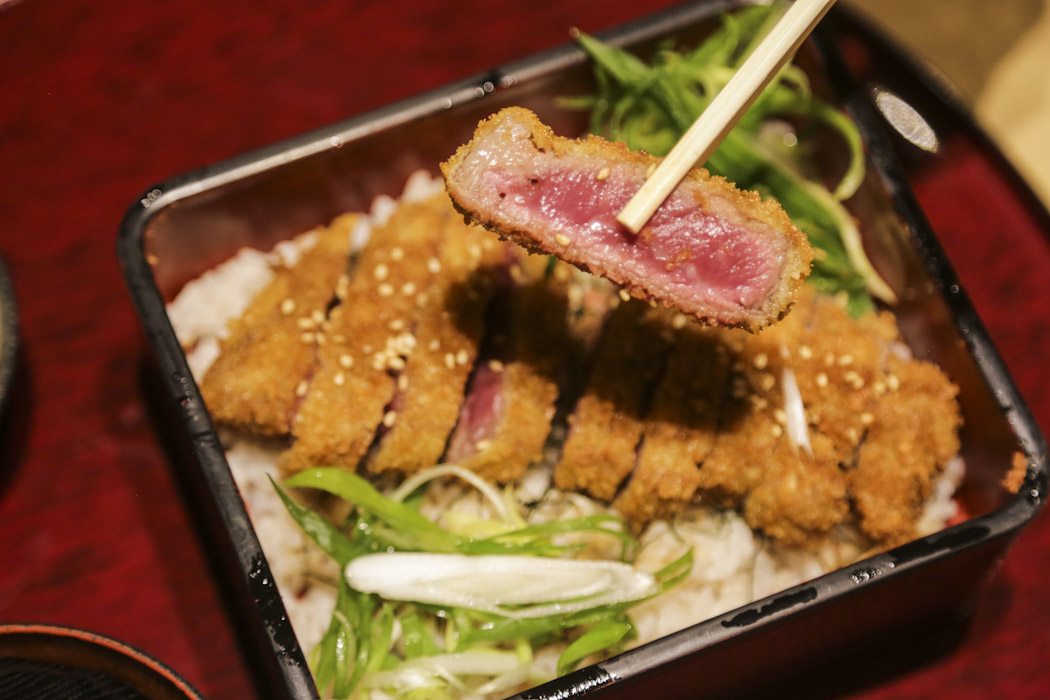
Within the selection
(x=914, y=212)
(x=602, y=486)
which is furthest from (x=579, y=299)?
(x=914, y=212)

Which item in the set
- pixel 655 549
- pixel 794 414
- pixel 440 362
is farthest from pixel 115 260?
pixel 794 414

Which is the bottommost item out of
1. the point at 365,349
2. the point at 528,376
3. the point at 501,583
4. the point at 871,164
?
the point at 501,583

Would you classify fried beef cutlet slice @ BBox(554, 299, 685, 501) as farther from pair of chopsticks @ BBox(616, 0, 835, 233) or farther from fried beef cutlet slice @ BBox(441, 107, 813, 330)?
pair of chopsticks @ BBox(616, 0, 835, 233)

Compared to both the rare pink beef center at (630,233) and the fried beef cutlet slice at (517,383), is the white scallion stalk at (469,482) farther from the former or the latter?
the rare pink beef center at (630,233)

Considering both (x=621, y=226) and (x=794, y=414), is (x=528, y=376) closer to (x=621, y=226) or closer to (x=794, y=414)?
(x=621, y=226)

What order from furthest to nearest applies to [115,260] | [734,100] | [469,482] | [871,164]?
[115,260], [871,164], [469,482], [734,100]

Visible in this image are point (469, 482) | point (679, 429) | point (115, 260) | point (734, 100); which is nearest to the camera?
point (734, 100)

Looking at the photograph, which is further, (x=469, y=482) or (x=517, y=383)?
(x=469, y=482)
